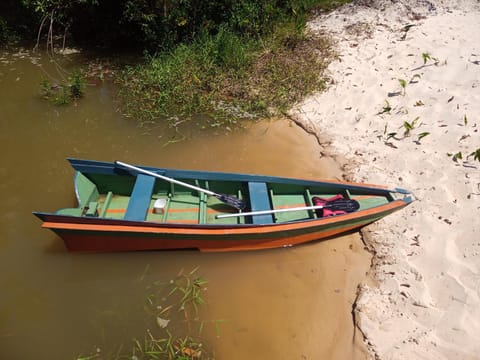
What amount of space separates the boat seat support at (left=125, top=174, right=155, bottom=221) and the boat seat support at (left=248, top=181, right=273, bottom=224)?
5.10 ft

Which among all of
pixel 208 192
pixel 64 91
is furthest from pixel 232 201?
pixel 64 91

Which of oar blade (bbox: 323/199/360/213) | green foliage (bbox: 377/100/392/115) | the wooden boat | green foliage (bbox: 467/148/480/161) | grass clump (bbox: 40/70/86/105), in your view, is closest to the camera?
the wooden boat

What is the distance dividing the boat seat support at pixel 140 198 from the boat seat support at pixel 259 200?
1.55m

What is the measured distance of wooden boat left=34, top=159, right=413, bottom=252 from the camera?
5.02 meters

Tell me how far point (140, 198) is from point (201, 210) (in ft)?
3.20

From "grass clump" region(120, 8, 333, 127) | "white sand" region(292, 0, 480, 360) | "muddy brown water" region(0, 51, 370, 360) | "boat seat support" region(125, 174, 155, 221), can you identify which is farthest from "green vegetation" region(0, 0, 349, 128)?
"boat seat support" region(125, 174, 155, 221)

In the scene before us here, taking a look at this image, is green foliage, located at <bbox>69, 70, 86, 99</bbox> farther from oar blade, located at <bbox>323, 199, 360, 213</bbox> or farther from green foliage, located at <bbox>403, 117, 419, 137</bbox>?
green foliage, located at <bbox>403, 117, 419, 137</bbox>

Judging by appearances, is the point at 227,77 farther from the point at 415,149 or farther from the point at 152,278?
the point at 152,278

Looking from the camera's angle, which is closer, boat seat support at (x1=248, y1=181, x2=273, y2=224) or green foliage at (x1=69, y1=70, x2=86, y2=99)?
boat seat support at (x1=248, y1=181, x2=273, y2=224)

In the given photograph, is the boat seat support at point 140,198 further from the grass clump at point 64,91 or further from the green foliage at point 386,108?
the green foliage at point 386,108

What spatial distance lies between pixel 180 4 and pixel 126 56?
2342 millimetres

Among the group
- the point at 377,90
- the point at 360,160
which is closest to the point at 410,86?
the point at 377,90

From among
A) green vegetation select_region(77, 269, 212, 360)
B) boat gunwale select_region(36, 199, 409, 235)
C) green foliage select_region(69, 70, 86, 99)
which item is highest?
green foliage select_region(69, 70, 86, 99)

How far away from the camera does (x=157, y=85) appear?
880 cm
